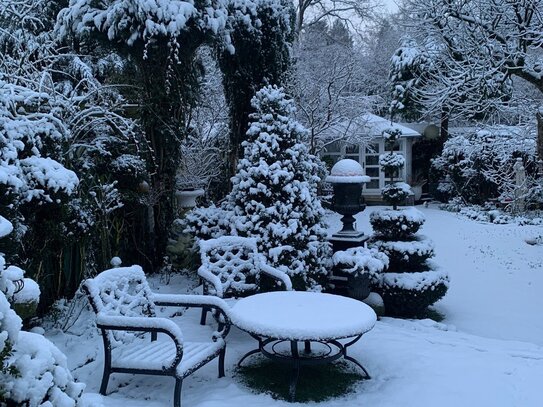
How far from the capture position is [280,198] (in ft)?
19.6

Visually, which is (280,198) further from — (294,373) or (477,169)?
(477,169)

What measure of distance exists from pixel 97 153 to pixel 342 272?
10.5 ft

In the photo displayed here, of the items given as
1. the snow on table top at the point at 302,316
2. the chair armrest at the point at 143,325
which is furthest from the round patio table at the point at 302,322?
the chair armrest at the point at 143,325

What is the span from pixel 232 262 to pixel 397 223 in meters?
2.52

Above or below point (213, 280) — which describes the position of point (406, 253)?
below

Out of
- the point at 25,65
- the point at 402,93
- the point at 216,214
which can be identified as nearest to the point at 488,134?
the point at 402,93

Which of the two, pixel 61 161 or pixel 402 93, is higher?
pixel 402 93

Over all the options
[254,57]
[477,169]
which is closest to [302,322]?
[254,57]

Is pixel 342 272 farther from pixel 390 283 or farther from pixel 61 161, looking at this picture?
pixel 61 161

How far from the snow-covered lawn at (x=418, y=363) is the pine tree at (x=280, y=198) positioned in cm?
100

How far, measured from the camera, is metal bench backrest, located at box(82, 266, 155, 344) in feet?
11.7

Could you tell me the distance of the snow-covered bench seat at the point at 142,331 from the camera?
3416 millimetres

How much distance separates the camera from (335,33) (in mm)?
24984

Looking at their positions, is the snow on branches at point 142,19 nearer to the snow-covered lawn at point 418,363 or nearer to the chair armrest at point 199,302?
the snow-covered lawn at point 418,363
